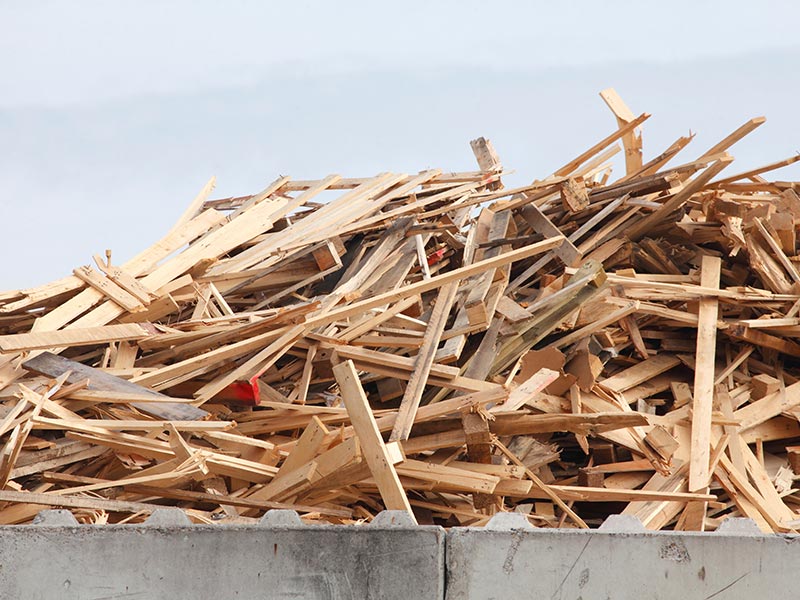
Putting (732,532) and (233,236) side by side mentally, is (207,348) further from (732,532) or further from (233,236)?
(732,532)

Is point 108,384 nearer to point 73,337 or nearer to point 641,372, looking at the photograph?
point 73,337

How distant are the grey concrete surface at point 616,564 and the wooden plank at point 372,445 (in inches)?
42.4

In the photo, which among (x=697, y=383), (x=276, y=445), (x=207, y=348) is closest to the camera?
(x=276, y=445)

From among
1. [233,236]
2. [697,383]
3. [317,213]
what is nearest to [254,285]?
[233,236]

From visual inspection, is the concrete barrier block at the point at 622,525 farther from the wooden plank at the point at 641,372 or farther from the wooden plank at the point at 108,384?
the wooden plank at the point at 641,372

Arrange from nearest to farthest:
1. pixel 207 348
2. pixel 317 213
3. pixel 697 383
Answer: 1. pixel 207 348
2. pixel 697 383
3. pixel 317 213

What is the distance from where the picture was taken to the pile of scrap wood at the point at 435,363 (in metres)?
4.79

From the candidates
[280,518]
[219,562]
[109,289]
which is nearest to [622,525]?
[280,518]

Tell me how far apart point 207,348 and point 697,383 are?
2.96 meters

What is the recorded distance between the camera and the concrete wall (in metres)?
3.23

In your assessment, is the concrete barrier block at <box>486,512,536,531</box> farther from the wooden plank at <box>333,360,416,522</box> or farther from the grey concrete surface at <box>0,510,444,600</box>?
the wooden plank at <box>333,360,416,522</box>

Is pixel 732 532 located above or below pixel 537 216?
below

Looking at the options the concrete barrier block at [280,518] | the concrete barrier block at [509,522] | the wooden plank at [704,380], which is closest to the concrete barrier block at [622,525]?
the concrete barrier block at [509,522]

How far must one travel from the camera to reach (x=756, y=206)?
25.2ft
